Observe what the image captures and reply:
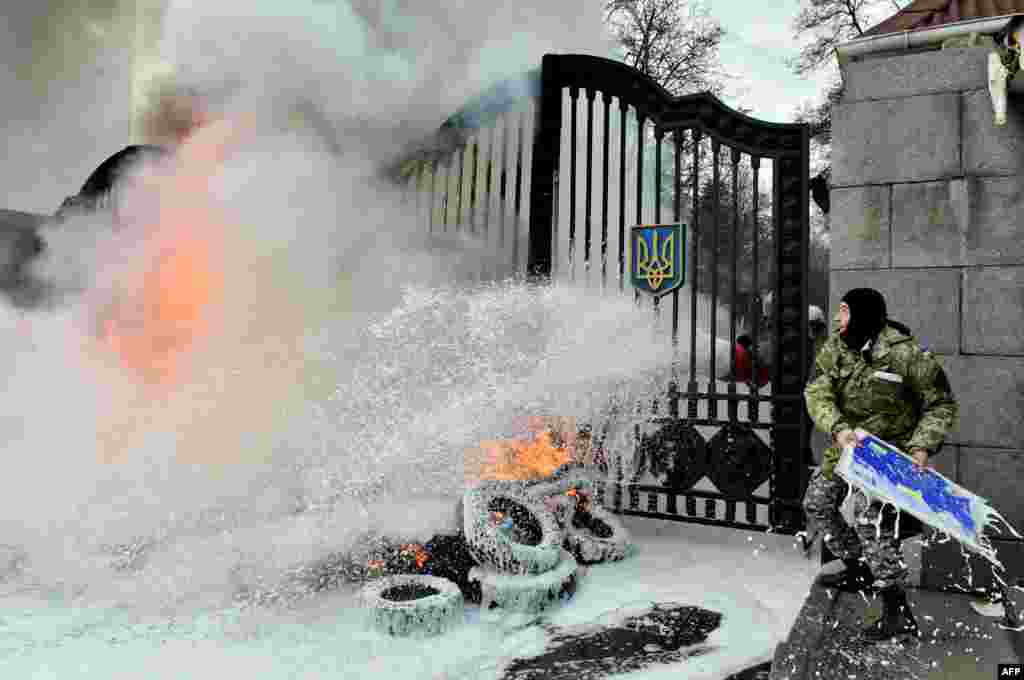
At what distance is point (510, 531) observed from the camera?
15.0ft

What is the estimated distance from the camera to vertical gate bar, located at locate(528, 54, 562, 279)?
6.73m

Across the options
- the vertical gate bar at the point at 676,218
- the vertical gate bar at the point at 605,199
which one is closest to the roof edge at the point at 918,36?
the vertical gate bar at the point at 676,218

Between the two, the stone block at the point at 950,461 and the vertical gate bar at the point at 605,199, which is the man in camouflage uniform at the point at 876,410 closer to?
the stone block at the point at 950,461

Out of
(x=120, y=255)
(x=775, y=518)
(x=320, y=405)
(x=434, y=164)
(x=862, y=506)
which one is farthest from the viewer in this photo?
(x=120, y=255)

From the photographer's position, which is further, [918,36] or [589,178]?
[589,178]

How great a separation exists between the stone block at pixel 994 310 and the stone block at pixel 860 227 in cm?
53

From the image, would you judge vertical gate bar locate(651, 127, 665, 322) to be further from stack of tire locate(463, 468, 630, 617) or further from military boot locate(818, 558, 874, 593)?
military boot locate(818, 558, 874, 593)

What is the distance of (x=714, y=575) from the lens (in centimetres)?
474

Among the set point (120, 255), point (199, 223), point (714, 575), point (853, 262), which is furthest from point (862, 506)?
point (120, 255)

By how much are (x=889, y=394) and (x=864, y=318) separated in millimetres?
346

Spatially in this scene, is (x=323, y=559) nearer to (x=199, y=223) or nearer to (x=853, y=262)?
(x=853, y=262)

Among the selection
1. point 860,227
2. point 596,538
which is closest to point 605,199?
point 860,227

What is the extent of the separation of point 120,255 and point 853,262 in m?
9.64

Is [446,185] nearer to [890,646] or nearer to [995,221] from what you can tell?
[995,221]
